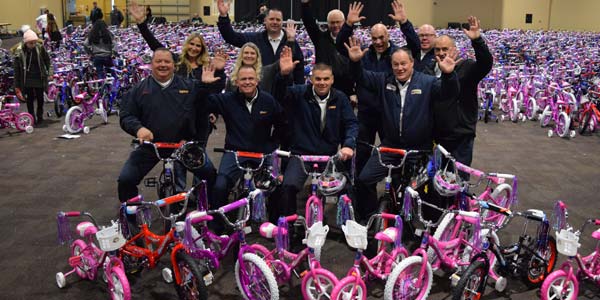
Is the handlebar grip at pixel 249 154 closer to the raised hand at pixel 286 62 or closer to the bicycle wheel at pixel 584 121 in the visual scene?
the raised hand at pixel 286 62

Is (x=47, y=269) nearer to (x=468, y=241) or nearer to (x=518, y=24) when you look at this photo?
(x=468, y=241)

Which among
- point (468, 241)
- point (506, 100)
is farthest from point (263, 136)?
point (506, 100)

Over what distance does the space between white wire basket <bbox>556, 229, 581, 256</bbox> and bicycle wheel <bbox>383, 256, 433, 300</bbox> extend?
780mm

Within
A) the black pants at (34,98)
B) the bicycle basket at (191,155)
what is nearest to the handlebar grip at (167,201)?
the bicycle basket at (191,155)

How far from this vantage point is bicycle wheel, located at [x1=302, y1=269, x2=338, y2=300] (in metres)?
3.26

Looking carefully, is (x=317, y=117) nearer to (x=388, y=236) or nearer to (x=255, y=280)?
(x=388, y=236)

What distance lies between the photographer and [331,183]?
156 inches

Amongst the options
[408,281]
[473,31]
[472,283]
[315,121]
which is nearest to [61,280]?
[315,121]

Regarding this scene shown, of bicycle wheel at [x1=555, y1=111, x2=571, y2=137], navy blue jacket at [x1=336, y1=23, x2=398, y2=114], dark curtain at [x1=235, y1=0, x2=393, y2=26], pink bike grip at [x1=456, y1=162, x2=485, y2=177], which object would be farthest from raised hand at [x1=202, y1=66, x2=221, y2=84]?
dark curtain at [x1=235, y1=0, x2=393, y2=26]

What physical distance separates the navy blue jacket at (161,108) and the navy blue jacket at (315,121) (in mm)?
800

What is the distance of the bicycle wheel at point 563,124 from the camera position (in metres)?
8.94

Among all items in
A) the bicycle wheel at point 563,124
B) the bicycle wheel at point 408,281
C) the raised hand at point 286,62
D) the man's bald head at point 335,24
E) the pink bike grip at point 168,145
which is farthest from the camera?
the bicycle wheel at point 563,124

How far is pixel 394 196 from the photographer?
4.39 meters

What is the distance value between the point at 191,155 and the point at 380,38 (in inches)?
84.4
